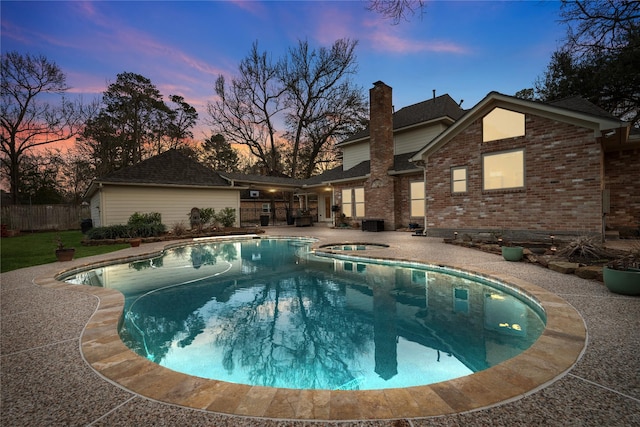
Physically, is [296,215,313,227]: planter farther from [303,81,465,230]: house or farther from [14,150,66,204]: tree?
[14,150,66,204]: tree

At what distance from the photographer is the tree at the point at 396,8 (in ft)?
15.8

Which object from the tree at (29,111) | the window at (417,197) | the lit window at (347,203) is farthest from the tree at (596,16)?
the tree at (29,111)

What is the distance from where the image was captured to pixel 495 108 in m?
9.38

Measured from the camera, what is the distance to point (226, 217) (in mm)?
15773

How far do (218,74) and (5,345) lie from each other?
25.5m

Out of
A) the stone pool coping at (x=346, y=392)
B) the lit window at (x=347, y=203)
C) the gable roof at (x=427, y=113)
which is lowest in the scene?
the stone pool coping at (x=346, y=392)

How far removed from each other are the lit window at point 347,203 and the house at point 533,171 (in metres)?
5.89

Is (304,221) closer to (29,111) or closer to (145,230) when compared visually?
(145,230)

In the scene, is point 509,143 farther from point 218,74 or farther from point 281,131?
point 218,74

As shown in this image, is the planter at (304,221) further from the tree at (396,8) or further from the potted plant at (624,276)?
the potted plant at (624,276)

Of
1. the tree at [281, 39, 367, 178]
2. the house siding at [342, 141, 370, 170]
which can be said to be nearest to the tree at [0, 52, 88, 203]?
the tree at [281, 39, 367, 178]

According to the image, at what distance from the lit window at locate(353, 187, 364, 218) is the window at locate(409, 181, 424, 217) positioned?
2946 millimetres

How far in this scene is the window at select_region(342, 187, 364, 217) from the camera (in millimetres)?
15930

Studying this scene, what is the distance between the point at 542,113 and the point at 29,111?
28909mm
